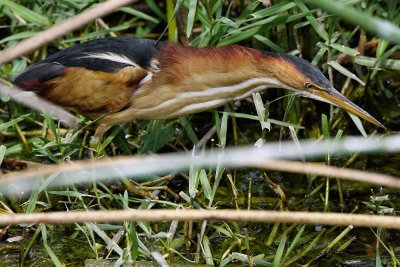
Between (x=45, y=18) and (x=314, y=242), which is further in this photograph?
(x=45, y=18)

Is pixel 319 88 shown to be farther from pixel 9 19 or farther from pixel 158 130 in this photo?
pixel 9 19

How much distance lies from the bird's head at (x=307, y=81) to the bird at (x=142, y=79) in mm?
90

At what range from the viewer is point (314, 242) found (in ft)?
8.52

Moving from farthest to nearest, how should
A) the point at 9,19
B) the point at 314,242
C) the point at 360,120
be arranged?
the point at 9,19
the point at 360,120
the point at 314,242

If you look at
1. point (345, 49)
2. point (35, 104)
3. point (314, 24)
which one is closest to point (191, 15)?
point (314, 24)

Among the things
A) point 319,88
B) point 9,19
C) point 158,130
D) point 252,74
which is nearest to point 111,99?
point 158,130

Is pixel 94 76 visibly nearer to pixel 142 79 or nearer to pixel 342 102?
pixel 142 79

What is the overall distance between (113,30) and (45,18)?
29cm

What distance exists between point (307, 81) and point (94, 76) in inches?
31.2

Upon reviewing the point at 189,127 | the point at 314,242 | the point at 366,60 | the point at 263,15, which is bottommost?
the point at 314,242

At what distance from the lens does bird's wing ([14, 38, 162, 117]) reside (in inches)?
113

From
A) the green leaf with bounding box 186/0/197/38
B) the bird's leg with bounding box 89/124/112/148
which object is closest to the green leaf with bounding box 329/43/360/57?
the green leaf with bounding box 186/0/197/38

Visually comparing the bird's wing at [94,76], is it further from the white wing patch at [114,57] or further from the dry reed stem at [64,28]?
the dry reed stem at [64,28]

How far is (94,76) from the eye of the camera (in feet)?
9.48
